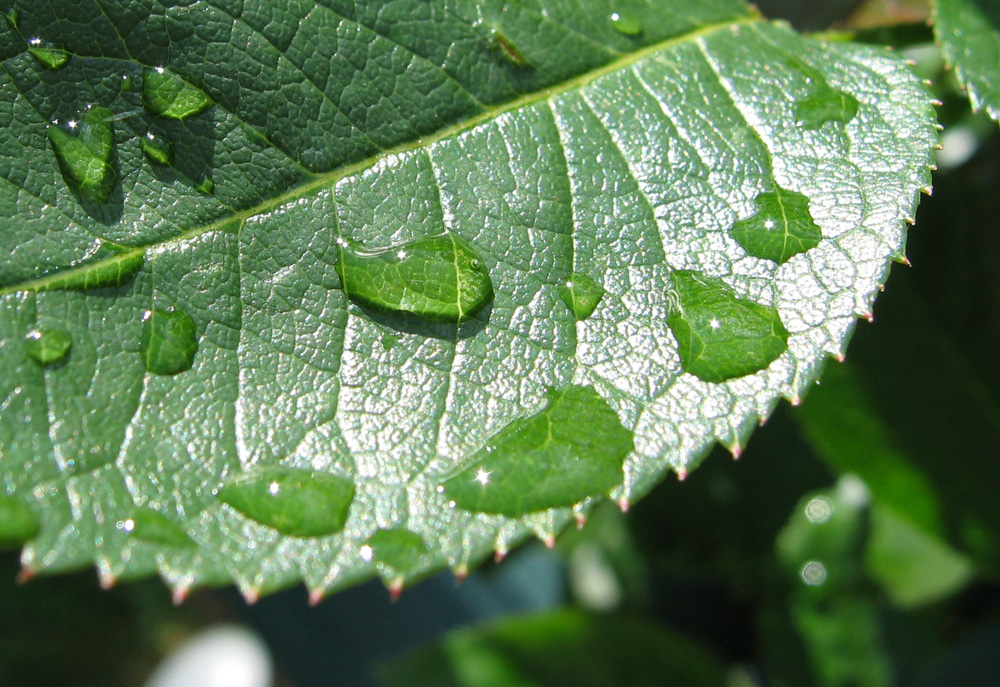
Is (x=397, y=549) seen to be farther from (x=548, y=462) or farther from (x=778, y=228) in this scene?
(x=778, y=228)

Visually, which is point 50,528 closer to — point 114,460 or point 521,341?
point 114,460

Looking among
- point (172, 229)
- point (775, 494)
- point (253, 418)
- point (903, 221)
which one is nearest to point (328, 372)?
point (253, 418)

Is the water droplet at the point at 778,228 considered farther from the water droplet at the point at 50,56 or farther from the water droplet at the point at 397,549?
the water droplet at the point at 50,56

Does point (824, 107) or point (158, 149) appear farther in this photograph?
point (824, 107)

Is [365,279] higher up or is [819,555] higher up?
[365,279]

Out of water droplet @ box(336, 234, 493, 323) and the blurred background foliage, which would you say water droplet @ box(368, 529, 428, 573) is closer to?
water droplet @ box(336, 234, 493, 323)

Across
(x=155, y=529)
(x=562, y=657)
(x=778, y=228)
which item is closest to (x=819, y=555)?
(x=562, y=657)
